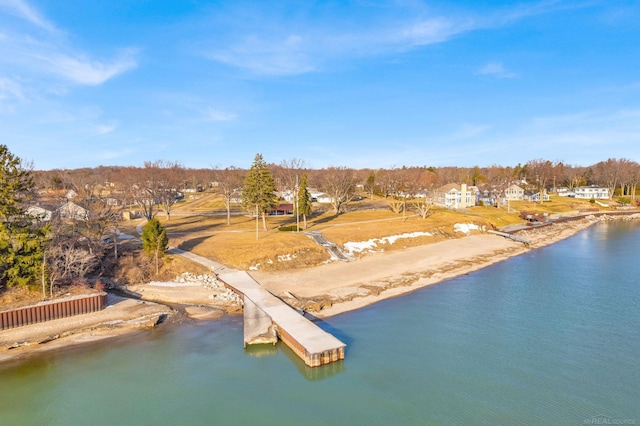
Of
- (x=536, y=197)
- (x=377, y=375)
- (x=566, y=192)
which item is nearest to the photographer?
(x=377, y=375)

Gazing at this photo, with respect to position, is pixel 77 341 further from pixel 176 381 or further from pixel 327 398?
pixel 327 398

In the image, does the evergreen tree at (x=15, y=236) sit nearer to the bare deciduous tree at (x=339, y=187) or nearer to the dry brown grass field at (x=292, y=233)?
the dry brown grass field at (x=292, y=233)

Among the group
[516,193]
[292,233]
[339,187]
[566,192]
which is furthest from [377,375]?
[566,192]

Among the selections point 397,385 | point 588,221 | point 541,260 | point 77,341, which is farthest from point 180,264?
point 588,221

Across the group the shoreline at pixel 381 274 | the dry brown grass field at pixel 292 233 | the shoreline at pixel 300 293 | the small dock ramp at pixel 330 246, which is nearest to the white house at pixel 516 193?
the dry brown grass field at pixel 292 233

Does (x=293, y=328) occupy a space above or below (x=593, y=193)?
below

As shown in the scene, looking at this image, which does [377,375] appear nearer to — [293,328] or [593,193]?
[293,328]
